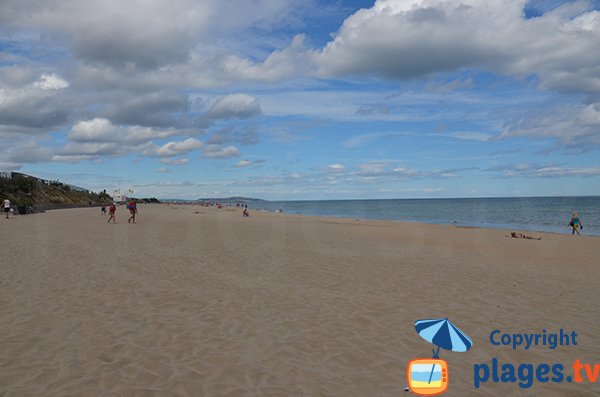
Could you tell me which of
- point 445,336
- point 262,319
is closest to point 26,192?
point 262,319

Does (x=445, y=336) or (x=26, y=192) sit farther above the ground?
(x=26, y=192)

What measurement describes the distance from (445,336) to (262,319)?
3511mm

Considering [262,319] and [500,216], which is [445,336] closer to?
[262,319]

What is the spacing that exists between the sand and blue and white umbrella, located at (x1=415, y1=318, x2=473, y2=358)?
46cm

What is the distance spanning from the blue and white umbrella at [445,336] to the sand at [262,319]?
461 millimetres

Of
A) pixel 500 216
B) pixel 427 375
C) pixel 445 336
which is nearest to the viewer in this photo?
pixel 427 375

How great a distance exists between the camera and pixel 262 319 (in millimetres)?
7734

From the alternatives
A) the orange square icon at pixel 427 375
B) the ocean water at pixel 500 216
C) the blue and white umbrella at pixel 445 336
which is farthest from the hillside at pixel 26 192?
the orange square icon at pixel 427 375

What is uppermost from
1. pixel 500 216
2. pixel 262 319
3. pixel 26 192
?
pixel 26 192

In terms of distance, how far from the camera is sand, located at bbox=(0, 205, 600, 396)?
5.22 meters

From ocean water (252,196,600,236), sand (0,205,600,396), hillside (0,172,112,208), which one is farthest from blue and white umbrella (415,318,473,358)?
hillside (0,172,112,208)

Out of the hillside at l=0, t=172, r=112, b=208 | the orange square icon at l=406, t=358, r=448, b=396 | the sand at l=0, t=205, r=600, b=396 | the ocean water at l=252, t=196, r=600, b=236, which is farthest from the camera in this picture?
the hillside at l=0, t=172, r=112, b=208

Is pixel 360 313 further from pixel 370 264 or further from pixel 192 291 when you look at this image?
pixel 370 264

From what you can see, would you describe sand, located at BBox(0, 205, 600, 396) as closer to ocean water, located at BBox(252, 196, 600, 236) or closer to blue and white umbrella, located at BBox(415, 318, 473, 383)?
blue and white umbrella, located at BBox(415, 318, 473, 383)
